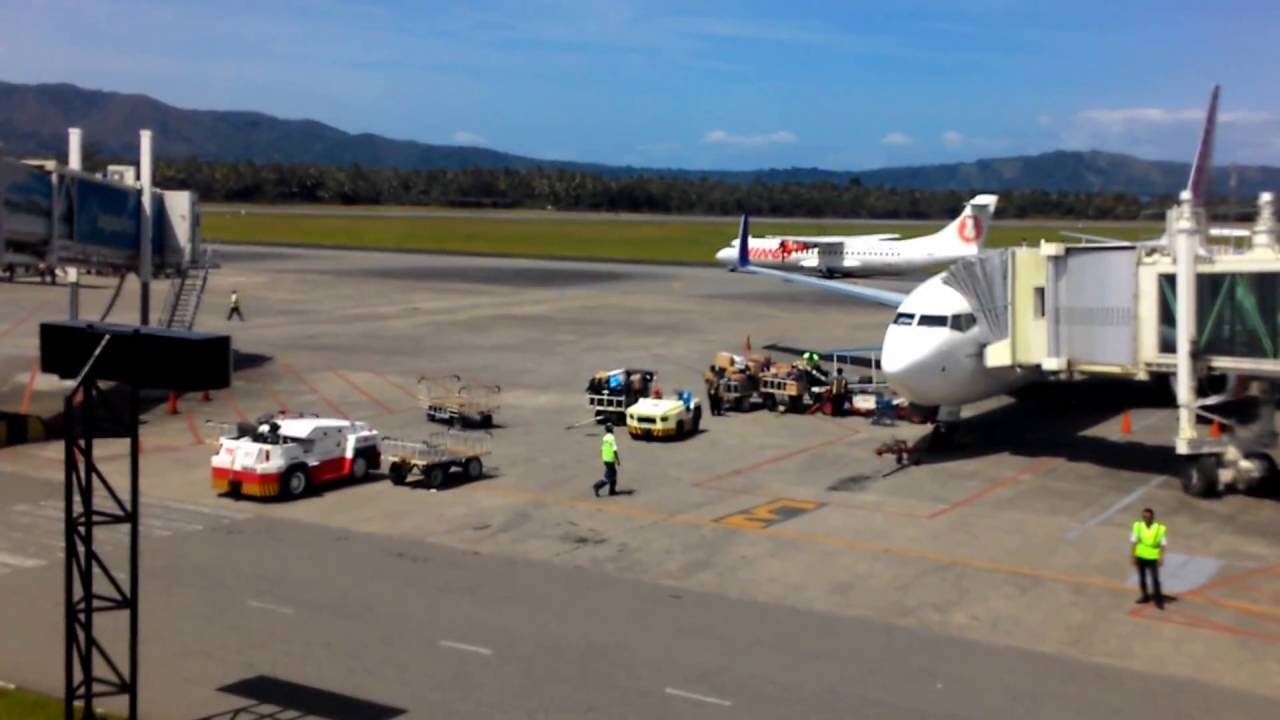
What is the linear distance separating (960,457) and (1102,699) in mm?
17542

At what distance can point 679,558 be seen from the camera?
25.3 meters

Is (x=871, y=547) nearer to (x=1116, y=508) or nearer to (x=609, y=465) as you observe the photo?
(x=1116, y=508)

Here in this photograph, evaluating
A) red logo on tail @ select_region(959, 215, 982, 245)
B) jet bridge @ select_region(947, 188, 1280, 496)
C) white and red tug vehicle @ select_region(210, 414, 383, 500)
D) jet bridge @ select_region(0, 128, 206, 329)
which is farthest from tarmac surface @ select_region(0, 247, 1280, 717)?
red logo on tail @ select_region(959, 215, 982, 245)

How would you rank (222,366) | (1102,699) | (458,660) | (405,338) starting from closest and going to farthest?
(222,366) → (1102,699) → (458,660) → (405,338)

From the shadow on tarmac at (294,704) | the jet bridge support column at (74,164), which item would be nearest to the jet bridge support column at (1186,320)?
the shadow on tarmac at (294,704)

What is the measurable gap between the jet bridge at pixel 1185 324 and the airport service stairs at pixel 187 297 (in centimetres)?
3046

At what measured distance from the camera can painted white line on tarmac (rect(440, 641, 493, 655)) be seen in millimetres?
19484

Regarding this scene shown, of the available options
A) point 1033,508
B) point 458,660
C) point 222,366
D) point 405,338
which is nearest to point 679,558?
point 458,660

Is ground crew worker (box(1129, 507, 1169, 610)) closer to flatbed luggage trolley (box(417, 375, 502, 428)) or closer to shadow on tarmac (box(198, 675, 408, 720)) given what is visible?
shadow on tarmac (box(198, 675, 408, 720))

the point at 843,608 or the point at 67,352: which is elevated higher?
the point at 67,352

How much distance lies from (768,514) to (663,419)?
8916 mm

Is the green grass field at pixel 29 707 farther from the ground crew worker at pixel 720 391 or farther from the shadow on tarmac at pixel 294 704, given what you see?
the ground crew worker at pixel 720 391

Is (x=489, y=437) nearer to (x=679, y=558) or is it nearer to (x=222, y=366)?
(x=679, y=558)

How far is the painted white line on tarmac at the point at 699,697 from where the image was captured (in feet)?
57.1
